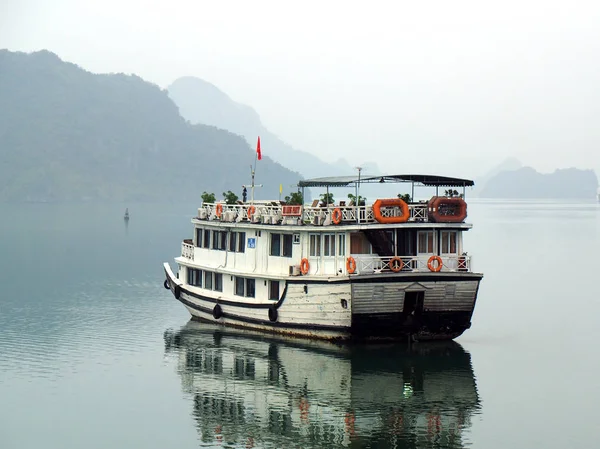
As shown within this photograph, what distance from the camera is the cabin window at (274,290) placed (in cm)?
3694

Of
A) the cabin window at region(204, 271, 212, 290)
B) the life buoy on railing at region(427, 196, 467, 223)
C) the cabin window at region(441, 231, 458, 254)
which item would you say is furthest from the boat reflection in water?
the life buoy on railing at region(427, 196, 467, 223)

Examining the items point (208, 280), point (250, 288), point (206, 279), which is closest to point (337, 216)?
point (250, 288)

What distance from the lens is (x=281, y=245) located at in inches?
1455

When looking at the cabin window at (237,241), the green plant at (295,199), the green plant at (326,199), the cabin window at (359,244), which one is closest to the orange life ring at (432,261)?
the cabin window at (359,244)

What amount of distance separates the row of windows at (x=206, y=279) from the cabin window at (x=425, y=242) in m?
9.69

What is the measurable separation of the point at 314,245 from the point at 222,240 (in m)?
6.06

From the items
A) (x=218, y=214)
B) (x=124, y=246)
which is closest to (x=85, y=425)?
(x=218, y=214)

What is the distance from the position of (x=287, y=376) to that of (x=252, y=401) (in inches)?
118

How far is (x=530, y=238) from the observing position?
112750 millimetres

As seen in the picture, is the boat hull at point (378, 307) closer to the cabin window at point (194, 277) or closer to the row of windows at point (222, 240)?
the row of windows at point (222, 240)

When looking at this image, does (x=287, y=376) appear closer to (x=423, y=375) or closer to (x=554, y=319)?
(x=423, y=375)

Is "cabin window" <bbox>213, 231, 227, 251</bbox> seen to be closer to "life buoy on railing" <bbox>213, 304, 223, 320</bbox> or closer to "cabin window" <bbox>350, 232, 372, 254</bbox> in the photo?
"life buoy on railing" <bbox>213, 304, 223, 320</bbox>

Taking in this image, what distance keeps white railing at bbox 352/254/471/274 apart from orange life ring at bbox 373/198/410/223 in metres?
1.49

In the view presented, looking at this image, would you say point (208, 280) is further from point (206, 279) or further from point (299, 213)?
point (299, 213)
